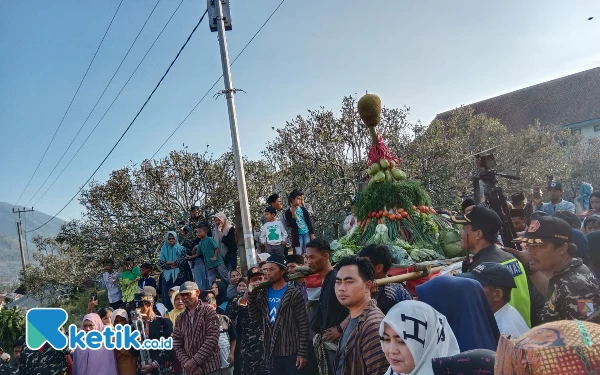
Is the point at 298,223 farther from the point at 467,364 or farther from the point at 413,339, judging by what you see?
the point at 467,364

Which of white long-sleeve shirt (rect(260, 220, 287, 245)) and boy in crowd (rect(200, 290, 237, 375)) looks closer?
boy in crowd (rect(200, 290, 237, 375))

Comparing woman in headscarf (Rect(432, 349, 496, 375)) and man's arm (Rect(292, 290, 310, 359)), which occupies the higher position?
woman in headscarf (Rect(432, 349, 496, 375))

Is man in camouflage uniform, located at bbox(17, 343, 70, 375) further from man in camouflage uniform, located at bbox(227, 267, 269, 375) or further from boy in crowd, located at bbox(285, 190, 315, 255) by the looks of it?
boy in crowd, located at bbox(285, 190, 315, 255)

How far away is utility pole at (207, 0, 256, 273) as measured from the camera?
8453 millimetres

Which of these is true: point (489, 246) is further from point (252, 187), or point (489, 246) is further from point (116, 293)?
point (252, 187)

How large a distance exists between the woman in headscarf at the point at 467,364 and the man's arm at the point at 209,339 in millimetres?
4179

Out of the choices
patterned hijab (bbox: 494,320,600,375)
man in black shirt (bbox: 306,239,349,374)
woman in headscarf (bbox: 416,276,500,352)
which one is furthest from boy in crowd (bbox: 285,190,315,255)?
patterned hijab (bbox: 494,320,600,375)

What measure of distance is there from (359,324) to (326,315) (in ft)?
3.21

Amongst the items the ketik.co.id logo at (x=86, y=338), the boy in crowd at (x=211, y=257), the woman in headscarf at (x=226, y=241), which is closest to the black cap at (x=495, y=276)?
the ketik.co.id logo at (x=86, y=338)

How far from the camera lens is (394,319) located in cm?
225

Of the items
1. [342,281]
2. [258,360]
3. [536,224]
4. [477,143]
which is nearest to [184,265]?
[258,360]

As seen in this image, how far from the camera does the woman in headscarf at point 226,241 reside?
369 inches

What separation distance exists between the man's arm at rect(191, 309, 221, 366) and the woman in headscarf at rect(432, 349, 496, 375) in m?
4.18

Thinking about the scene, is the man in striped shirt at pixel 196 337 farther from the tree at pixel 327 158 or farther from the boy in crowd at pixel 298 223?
the tree at pixel 327 158
